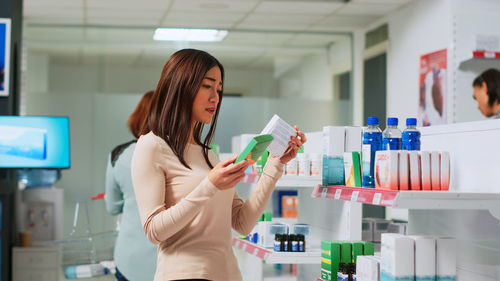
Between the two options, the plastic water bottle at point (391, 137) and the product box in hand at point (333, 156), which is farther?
the product box in hand at point (333, 156)

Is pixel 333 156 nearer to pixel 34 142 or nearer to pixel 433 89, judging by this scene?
pixel 34 142

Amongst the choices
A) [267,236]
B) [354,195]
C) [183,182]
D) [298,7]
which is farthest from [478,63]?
[183,182]

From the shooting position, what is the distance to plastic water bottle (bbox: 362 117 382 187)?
2223mm

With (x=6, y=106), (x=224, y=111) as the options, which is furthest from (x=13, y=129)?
(x=224, y=111)

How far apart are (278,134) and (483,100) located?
14.3 ft

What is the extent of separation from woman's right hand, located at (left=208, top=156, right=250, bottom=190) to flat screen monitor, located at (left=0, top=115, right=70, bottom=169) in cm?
351

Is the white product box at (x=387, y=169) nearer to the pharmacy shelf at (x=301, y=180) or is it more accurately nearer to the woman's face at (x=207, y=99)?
the woman's face at (x=207, y=99)

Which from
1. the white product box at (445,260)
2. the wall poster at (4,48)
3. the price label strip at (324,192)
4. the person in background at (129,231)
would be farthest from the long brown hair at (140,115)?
the wall poster at (4,48)

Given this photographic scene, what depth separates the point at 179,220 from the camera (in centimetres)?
183

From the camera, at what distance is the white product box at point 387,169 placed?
2010 millimetres

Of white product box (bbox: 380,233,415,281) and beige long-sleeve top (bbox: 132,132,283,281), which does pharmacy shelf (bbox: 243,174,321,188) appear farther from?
beige long-sleeve top (bbox: 132,132,283,281)

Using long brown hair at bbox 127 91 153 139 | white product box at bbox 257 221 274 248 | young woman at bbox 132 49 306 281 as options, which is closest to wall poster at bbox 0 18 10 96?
long brown hair at bbox 127 91 153 139

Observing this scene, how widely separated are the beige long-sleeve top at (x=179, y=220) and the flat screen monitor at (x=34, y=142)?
3.32 metres

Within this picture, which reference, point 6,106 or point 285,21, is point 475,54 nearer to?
point 285,21
